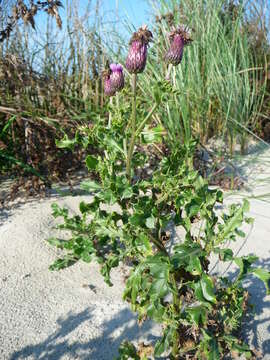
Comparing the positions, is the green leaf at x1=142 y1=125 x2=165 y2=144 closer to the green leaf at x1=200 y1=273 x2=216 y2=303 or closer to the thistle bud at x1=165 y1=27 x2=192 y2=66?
the thistle bud at x1=165 y1=27 x2=192 y2=66

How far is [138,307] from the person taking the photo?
1.47m

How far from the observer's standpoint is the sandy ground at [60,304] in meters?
1.52

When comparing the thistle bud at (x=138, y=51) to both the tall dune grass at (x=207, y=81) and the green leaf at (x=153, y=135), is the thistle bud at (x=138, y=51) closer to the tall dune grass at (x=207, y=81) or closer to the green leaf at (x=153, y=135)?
the green leaf at (x=153, y=135)

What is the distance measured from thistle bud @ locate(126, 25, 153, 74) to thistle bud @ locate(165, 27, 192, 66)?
9cm

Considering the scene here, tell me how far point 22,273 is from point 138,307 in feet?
2.28

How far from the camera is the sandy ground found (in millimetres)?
1521

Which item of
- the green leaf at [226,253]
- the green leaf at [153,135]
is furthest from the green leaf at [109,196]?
the green leaf at [226,253]

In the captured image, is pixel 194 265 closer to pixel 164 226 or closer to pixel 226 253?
pixel 226 253

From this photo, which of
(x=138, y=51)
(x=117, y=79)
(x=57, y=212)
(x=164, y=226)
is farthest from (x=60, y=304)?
(x=138, y=51)

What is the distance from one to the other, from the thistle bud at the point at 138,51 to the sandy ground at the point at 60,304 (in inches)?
38.2

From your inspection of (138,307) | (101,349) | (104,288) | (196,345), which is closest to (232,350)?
(196,345)

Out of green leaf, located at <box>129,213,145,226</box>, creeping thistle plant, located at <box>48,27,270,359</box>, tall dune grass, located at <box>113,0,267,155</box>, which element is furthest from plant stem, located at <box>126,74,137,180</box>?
tall dune grass, located at <box>113,0,267,155</box>

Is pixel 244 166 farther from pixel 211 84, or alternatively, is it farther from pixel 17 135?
pixel 17 135

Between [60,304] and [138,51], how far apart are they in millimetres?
1066
